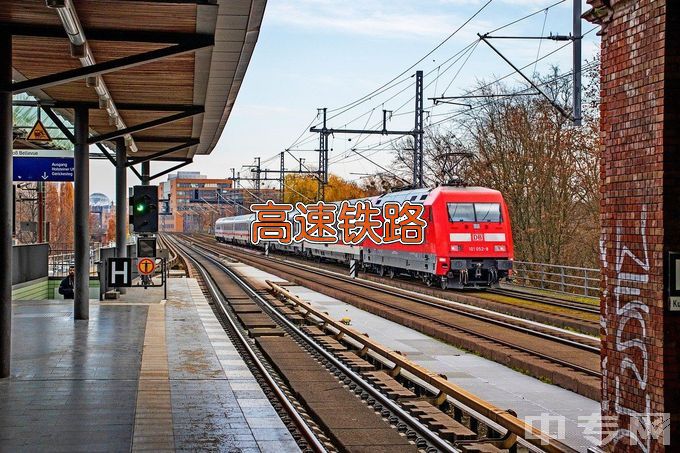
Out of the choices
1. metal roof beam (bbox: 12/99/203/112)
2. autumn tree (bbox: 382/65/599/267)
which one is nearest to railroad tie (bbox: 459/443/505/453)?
metal roof beam (bbox: 12/99/203/112)

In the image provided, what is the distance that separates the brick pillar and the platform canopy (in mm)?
A: 4191

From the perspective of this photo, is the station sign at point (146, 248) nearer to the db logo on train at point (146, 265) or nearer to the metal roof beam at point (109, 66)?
the db logo on train at point (146, 265)

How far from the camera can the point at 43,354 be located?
593 inches

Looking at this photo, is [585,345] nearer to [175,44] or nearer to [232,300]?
[175,44]

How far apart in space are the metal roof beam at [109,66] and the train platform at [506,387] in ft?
20.9

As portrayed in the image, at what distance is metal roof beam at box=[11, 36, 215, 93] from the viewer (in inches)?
493

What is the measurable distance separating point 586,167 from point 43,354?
2496 cm

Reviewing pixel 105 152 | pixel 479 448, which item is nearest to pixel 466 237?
pixel 105 152

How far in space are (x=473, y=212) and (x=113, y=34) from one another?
1844 centimetres

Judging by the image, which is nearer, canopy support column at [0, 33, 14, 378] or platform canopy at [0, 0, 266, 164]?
platform canopy at [0, 0, 266, 164]

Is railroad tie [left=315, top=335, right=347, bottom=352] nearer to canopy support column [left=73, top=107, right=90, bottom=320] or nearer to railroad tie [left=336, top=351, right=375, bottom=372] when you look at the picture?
railroad tie [left=336, top=351, right=375, bottom=372]

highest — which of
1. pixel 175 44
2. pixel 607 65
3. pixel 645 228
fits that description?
pixel 175 44

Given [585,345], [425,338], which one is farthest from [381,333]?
[585,345]

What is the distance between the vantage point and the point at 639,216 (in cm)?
776
